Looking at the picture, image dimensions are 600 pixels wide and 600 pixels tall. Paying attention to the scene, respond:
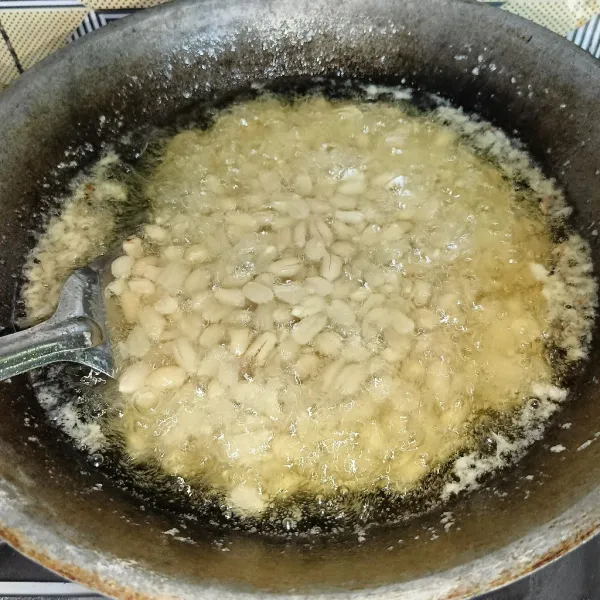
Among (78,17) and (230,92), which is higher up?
(78,17)

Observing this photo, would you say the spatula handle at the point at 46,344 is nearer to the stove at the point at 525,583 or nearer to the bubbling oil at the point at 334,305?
the bubbling oil at the point at 334,305

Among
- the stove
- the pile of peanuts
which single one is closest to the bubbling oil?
the pile of peanuts

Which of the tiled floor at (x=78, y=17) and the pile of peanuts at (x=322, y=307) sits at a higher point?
the tiled floor at (x=78, y=17)

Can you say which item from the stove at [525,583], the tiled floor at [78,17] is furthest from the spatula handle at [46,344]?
the tiled floor at [78,17]

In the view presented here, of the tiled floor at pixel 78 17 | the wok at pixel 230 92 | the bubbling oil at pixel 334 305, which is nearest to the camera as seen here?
the wok at pixel 230 92

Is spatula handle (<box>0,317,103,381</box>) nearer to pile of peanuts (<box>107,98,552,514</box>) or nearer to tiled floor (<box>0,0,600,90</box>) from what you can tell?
pile of peanuts (<box>107,98,552,514</box>)

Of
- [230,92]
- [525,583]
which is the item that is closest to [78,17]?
[230,92]

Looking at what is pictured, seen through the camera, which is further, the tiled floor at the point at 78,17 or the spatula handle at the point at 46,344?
the tiled floor at the point at 78,17

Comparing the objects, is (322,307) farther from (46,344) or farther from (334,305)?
(46,344)
